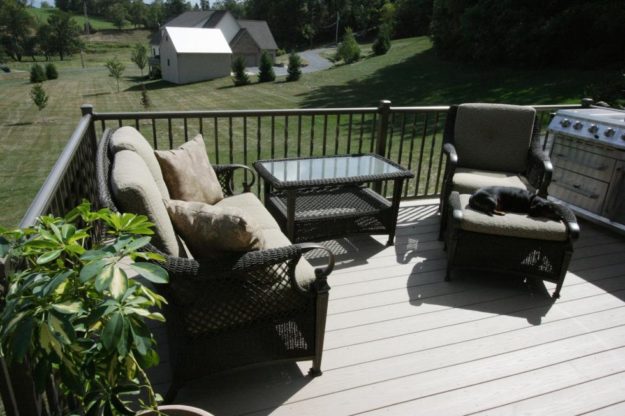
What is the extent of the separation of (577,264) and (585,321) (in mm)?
891

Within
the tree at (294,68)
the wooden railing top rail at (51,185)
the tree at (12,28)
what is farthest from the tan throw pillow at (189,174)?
the tree at (12,28)

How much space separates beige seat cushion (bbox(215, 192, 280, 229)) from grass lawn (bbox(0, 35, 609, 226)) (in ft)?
22.4

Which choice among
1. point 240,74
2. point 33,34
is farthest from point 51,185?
point 33,34

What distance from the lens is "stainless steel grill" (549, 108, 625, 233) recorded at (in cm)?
396

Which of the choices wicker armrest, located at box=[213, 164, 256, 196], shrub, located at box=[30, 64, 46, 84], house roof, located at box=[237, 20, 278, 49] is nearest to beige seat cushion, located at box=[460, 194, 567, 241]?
wicker armrest, located at box=[213, 164, 256, 196]

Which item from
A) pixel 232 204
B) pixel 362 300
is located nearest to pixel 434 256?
pixel 362 300

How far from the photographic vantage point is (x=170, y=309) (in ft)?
6.38

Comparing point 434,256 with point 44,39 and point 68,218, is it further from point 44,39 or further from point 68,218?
point 44,39

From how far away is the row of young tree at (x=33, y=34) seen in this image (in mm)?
52250

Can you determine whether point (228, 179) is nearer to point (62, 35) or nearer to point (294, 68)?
point (294, 68)

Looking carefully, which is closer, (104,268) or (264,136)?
(104,268)

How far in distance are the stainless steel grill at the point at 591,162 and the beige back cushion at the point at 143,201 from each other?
150 inches

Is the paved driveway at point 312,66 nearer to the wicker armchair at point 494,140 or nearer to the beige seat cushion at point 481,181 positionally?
the wicker armchair at point 494,140

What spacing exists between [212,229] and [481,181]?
2.69m
